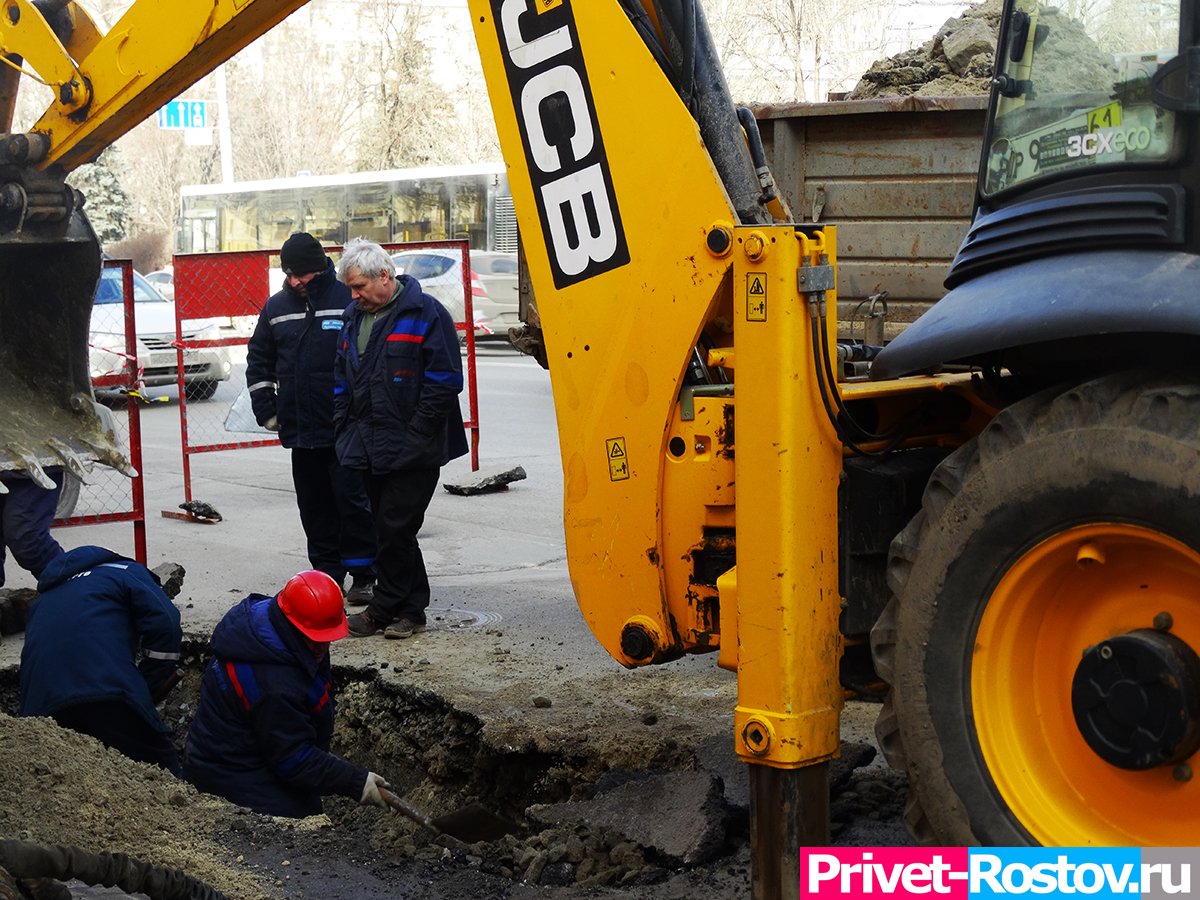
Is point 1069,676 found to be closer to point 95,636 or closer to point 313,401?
point 95,636

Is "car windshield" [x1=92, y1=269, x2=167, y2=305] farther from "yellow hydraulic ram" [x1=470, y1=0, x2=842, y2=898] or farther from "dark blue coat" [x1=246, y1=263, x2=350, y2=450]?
"yellow hydraulic ram" [x1=470, y1=0, x2=842, y2=898]

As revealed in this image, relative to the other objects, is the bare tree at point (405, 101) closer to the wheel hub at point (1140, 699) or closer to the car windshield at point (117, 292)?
the car windshield at point (117, 292)

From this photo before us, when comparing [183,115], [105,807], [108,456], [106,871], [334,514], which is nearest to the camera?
[106,871]

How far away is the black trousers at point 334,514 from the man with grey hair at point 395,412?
0.54m

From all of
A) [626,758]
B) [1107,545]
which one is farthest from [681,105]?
[626,758]

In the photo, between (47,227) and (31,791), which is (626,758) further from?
(47,227)

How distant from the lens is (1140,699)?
293cm

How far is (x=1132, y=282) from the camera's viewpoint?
9.82 ft

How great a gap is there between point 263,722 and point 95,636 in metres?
0.84

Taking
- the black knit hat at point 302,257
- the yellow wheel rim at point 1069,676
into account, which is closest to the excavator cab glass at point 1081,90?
the yellow wheel rim at point 1069,676

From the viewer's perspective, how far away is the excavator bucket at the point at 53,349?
623cm

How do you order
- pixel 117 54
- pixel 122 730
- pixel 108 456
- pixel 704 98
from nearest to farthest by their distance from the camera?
pixel 704 98 → pixel 117 54 → pixel 122 730 → pixel 108 456

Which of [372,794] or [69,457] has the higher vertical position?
[69,457]

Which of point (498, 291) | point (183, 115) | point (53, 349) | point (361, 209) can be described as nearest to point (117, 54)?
point (53, 349)
